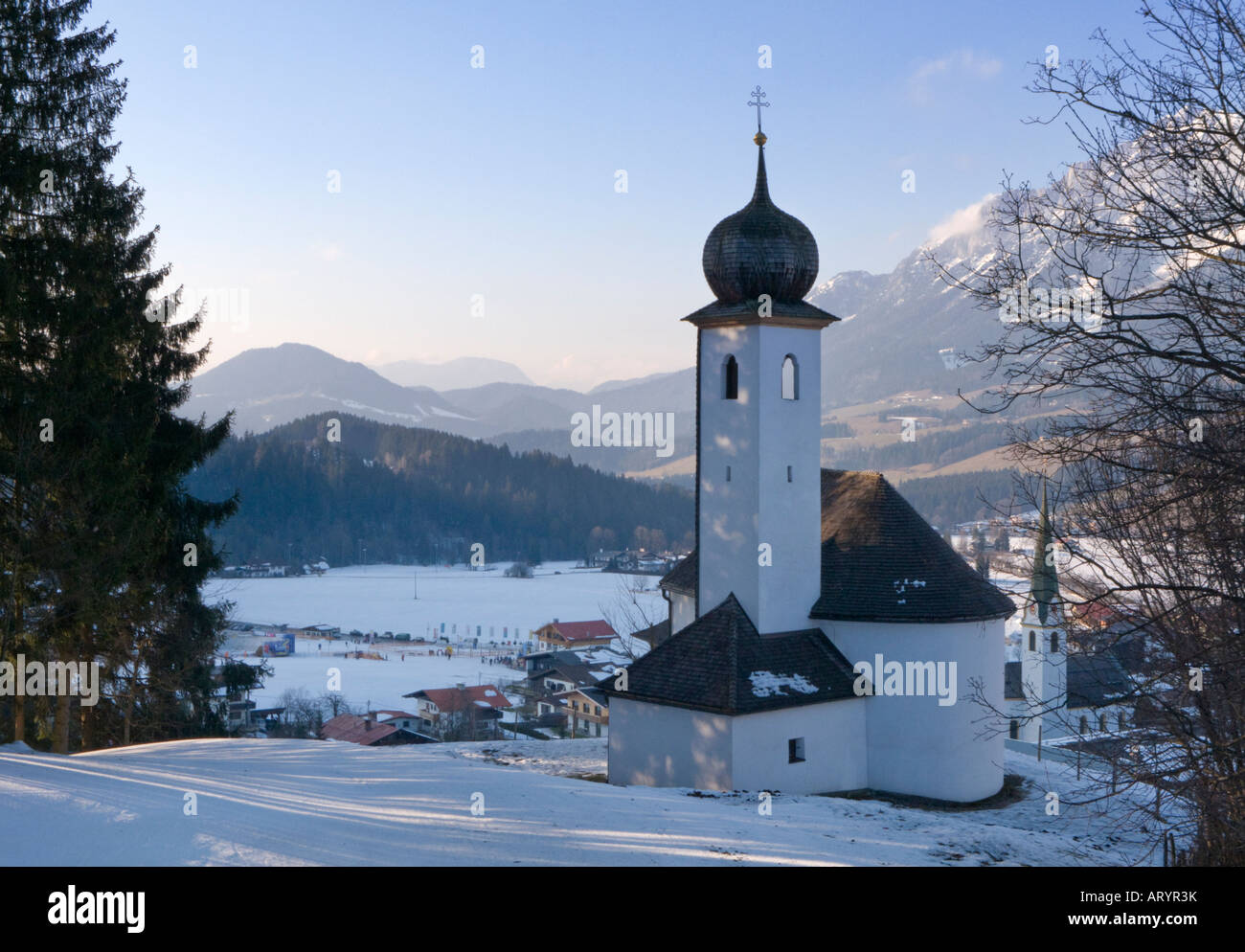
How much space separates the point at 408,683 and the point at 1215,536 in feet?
166

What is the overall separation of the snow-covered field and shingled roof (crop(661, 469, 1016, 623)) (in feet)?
86.4

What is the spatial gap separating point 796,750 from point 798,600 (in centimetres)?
305

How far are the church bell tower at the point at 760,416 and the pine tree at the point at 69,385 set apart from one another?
1001 centimetres

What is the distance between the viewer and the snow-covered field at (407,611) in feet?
183

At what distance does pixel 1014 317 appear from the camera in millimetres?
7074

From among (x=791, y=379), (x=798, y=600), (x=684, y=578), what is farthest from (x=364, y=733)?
(x=791, y=379)

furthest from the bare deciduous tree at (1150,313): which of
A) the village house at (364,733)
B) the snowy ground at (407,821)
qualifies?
the village house at (364,733)

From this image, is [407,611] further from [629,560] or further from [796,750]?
[796,750]

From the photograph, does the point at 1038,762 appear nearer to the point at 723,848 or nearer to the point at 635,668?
the point at 635,668

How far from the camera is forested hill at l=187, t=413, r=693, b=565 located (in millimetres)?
124438

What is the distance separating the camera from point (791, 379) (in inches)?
744

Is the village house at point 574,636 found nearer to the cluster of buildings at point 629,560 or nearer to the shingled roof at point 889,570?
the cluster of buildings at point 629,560

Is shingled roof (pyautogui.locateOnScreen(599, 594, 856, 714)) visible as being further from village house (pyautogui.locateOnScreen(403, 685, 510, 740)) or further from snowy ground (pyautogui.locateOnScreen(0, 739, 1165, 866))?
village house (pyautogui.locateOnScreen(403, 685, 510, 740))

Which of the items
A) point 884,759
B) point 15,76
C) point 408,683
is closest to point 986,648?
point 884,759
